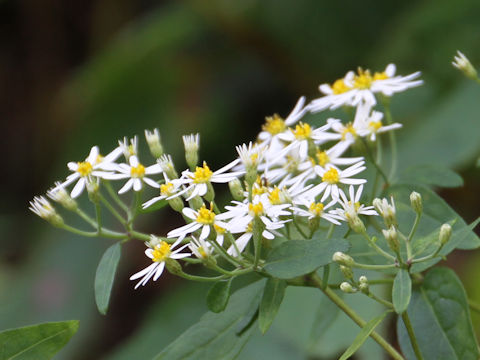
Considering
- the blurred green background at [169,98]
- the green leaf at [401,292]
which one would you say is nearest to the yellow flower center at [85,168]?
the green leaf at [401,292]

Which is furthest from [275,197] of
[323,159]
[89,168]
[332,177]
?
[89,168]

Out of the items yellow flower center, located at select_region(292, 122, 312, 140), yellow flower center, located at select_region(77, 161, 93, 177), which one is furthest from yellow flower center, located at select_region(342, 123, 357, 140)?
yellow flower center, located at select_region(77, 161, 93, 177)

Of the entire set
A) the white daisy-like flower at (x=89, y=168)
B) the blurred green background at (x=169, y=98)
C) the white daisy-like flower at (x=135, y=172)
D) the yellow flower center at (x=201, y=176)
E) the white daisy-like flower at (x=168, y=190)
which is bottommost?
the blurred green background at (x=169, y=98)

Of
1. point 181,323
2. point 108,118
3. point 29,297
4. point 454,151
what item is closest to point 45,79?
point 108,118

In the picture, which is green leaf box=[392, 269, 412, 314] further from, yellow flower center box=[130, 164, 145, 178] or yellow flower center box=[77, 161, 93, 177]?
yellow flower center box=[77, 161, 93, 177]

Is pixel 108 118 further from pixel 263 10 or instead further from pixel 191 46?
pixel 263 10

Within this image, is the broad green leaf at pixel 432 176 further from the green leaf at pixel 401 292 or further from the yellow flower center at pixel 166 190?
the yellow flower center at pixel 166 190
